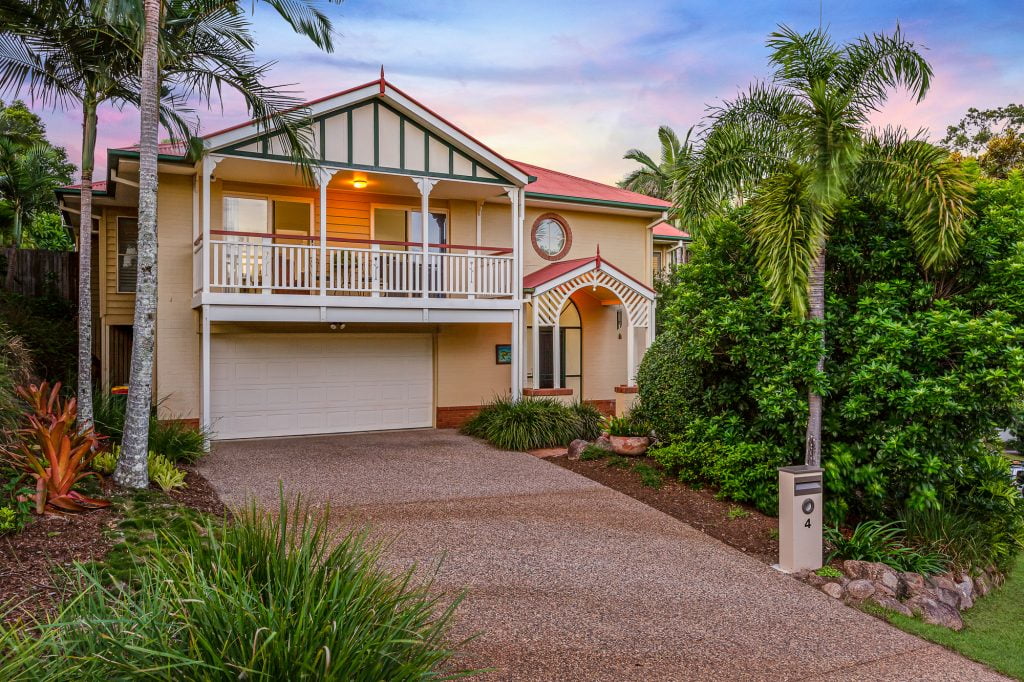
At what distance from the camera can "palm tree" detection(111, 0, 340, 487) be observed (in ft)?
24.6

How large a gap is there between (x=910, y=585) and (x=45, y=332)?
1500cm

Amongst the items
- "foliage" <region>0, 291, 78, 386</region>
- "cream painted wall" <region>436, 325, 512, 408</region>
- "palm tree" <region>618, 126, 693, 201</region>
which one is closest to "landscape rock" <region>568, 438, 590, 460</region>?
"cream painted wall" <region>436, 325, 512, 408</region>

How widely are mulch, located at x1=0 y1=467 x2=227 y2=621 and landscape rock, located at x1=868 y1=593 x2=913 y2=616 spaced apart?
558 centimetres

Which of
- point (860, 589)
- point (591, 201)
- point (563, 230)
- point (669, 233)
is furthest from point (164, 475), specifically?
Answer: point (669, 233)

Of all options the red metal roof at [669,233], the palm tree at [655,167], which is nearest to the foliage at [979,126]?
the palm tree at [655,167]

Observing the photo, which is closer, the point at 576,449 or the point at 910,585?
the point at 910,585

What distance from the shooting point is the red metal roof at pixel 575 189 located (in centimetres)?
1549

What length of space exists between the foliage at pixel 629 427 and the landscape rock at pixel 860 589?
16.6 ft

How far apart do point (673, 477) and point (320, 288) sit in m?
6.75

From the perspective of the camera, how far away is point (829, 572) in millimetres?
6246

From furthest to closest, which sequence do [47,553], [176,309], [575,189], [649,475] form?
[575,189]
[176,309]
[649,475]
[47,553]

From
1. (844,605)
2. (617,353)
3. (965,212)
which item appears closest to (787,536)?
(844,605)

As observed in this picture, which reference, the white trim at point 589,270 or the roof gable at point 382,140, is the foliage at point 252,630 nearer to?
the roof gable at point 382,140

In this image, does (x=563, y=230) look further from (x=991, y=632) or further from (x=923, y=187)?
(x=991, y=632)
